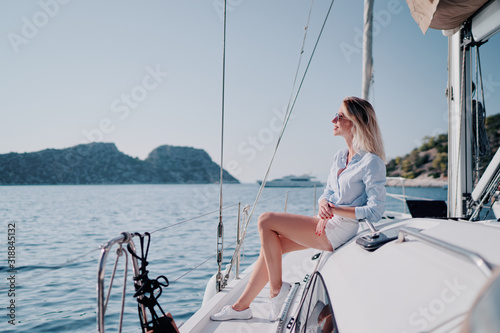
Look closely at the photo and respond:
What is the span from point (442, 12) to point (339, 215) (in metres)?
1.50

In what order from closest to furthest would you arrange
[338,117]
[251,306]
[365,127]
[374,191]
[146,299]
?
[146,299] → [374,191] → [365,127] → [338,117] → [251,306]

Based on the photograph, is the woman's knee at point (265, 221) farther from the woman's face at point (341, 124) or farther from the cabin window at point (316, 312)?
the woman's face at point (341, 124)

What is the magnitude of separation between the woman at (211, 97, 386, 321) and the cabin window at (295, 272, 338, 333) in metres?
0.27

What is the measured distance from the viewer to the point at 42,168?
28484 mm

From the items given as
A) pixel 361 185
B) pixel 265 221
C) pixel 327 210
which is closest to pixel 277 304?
pixel 265 221

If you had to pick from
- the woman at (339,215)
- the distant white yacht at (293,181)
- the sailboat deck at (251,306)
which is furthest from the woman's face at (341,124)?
the distant white yacht at (293,181)

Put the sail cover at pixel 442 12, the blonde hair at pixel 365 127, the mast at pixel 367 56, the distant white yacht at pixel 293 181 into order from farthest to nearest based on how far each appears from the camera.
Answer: the distant white yacht at pixel 293 181, the mast at pixel 367 56, the sail cover at pixel 442 12, the blonde hair at pixel 365 127

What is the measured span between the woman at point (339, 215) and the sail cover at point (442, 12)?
0.96 meters

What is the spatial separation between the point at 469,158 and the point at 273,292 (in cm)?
198

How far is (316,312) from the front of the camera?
114 centimetres

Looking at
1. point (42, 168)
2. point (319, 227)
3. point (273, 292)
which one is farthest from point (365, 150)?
point (42, 168)

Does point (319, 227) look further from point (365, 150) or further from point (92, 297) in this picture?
point (92, 297)

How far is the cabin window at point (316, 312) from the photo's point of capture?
101 cm

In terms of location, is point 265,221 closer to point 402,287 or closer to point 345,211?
point 345,211
